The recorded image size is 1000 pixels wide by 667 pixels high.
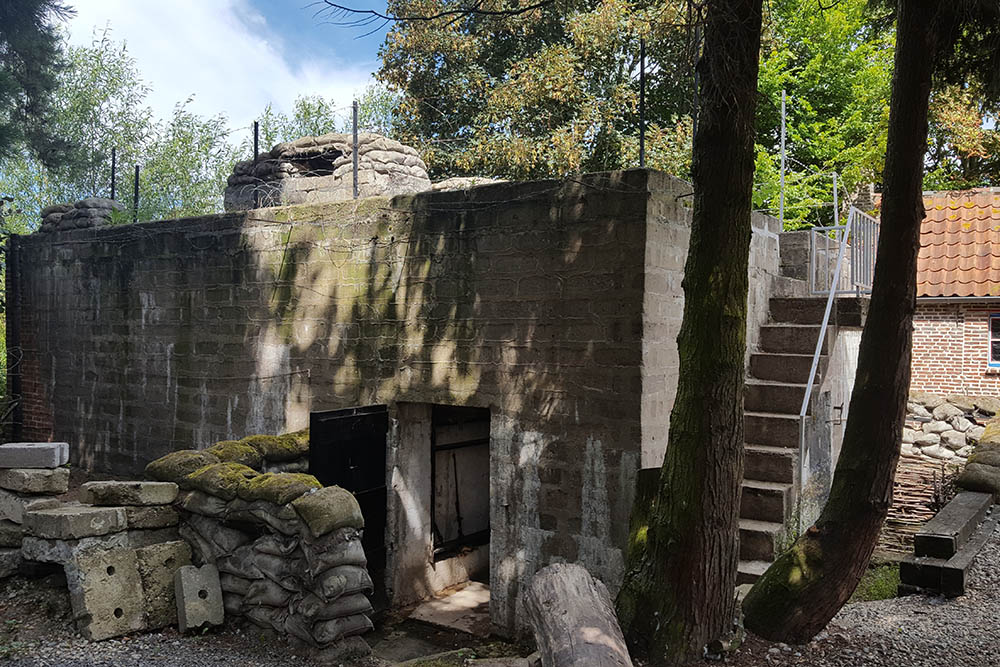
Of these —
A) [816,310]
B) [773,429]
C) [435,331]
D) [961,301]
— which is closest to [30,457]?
[435,331]

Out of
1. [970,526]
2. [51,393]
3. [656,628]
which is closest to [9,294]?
[51,393]

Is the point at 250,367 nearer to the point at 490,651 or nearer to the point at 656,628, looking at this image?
the point at 490,651

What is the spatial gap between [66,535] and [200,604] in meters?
1.10

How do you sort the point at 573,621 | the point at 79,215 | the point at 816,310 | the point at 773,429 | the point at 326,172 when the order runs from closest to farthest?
the point at 573,621
the point at 773,429
the point at 816,310
the point at 326,172
the point at 79,215

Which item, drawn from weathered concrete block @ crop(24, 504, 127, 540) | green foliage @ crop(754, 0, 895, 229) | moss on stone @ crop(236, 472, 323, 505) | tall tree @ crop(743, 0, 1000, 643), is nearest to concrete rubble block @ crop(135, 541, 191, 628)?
weathered concrete block @ crop(24, 504, 127, 540)

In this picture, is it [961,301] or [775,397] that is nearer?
[775,397]

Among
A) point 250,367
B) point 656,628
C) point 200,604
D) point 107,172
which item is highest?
point 107,172

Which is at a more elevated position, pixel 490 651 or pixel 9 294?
pixel 9 294

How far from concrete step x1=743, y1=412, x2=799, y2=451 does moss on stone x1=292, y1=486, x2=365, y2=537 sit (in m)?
3.87

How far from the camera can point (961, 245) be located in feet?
50.1

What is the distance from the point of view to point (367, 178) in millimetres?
9484

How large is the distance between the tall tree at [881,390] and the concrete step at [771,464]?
197 centimetres

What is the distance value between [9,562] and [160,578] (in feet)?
5.35

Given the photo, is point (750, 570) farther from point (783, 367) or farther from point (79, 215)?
point (79, 215)
